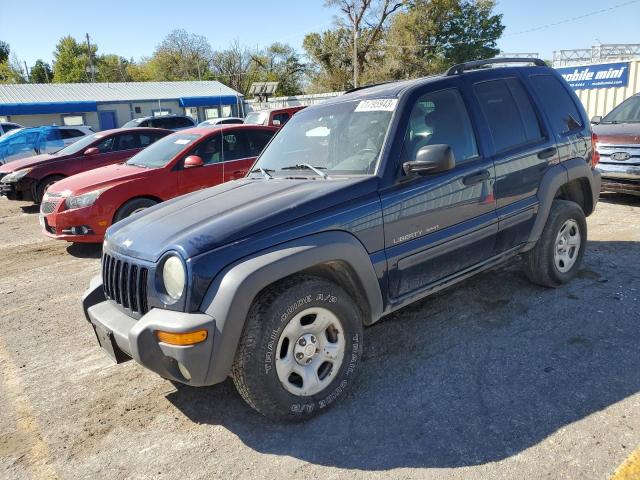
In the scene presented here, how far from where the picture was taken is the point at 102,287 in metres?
3.40

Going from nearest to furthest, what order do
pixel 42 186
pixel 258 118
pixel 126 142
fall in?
pixel 42 186 → pixel 126 142 → pixel 258 118

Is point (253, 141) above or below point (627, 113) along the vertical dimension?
below

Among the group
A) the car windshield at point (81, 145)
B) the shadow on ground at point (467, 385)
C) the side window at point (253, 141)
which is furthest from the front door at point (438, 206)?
the car windshield at point (81, 145)

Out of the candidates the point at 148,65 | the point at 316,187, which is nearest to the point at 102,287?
the point at 316,187

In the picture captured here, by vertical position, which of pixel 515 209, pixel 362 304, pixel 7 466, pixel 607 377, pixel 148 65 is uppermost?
pixel 148 65

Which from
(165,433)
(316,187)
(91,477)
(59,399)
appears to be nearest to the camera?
(91,477)

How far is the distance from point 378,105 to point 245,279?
1756mm

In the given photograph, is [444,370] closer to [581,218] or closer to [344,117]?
[344,117]

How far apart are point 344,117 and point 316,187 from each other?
866mm

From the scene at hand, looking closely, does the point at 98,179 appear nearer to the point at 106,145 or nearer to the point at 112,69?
the point at 106,145

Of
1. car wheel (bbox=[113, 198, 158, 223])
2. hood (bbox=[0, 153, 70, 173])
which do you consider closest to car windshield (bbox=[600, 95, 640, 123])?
car wheel (bbox=[113, 198, 158, 223])

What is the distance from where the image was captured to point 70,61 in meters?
73.9

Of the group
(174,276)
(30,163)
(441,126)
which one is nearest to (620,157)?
(441,126)

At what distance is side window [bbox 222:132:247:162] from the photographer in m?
7.87
